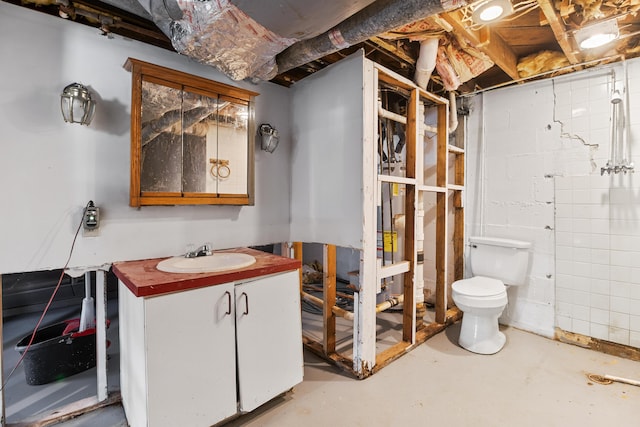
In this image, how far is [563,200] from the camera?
8.34 feet

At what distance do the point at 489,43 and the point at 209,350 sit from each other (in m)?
2.63

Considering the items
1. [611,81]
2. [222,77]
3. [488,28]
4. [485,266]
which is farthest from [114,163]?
[611,81]

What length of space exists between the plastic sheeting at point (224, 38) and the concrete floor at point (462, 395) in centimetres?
204

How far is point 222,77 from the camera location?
2137mm

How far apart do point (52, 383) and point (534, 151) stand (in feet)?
13.3

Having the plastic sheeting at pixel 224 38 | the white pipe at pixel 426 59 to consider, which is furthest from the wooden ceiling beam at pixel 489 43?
the plastic sheeting at pixel 224 38

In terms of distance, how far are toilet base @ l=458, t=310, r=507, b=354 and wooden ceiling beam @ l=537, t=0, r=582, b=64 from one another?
2021 millimetres

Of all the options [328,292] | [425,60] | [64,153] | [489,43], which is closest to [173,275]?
[64,153]

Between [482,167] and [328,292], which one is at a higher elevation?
[482,167]

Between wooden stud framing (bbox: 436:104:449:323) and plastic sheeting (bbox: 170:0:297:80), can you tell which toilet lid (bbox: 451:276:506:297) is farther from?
plastic sheeting (bbox: 170:0:297:80)

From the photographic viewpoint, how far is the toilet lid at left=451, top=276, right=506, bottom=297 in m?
2.36

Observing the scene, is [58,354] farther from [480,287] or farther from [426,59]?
[426,59]

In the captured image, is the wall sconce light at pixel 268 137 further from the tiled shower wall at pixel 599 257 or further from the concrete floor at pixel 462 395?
the tiled shower wall at pixel 599 257

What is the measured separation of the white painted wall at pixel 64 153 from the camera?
58.7 inches
